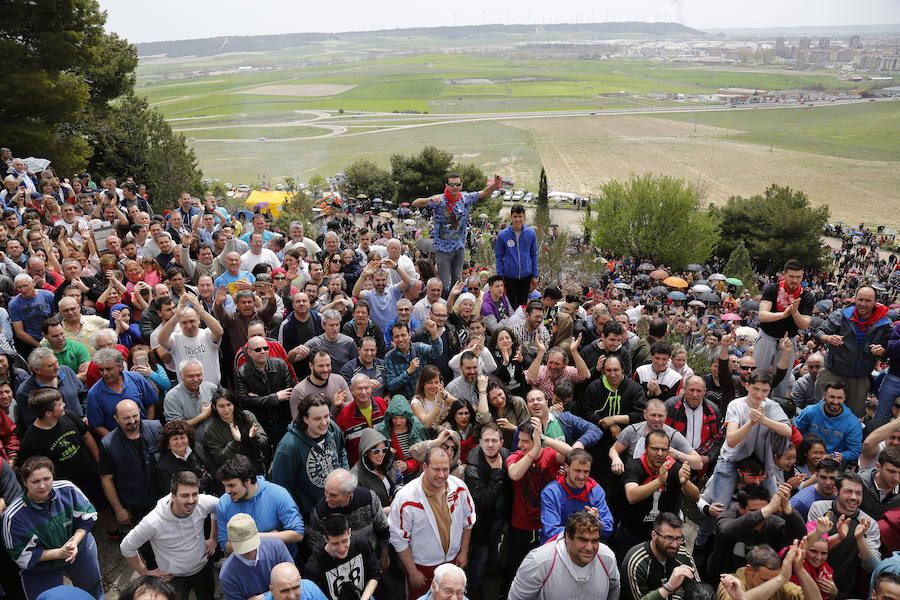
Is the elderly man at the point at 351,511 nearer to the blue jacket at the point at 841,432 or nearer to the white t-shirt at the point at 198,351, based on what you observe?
the white t-shirt at the point at 198,351

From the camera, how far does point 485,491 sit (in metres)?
5.14

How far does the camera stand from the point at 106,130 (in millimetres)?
29547

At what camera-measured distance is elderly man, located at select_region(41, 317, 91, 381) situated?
6039 millimetres

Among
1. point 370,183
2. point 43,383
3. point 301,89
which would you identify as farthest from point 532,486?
point 301,89

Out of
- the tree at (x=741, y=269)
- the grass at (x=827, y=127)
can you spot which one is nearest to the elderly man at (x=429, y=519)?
the tree at (x=741, y=269)

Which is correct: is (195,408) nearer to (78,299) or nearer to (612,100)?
(78,299)

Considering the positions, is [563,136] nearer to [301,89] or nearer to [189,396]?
[301,89]

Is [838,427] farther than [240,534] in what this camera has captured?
Yes

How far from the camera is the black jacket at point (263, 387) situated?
5.95m

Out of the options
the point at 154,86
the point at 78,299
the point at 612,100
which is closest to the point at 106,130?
the point at 78,299

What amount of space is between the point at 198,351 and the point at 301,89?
191 metres

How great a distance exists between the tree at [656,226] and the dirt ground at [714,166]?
25316 mm

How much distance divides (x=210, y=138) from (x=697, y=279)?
304 ft

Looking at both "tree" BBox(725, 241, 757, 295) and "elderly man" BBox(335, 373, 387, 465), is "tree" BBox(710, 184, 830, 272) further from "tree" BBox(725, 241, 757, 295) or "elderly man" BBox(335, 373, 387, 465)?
"elderly man" BBox(335, 373, 387, 465)
